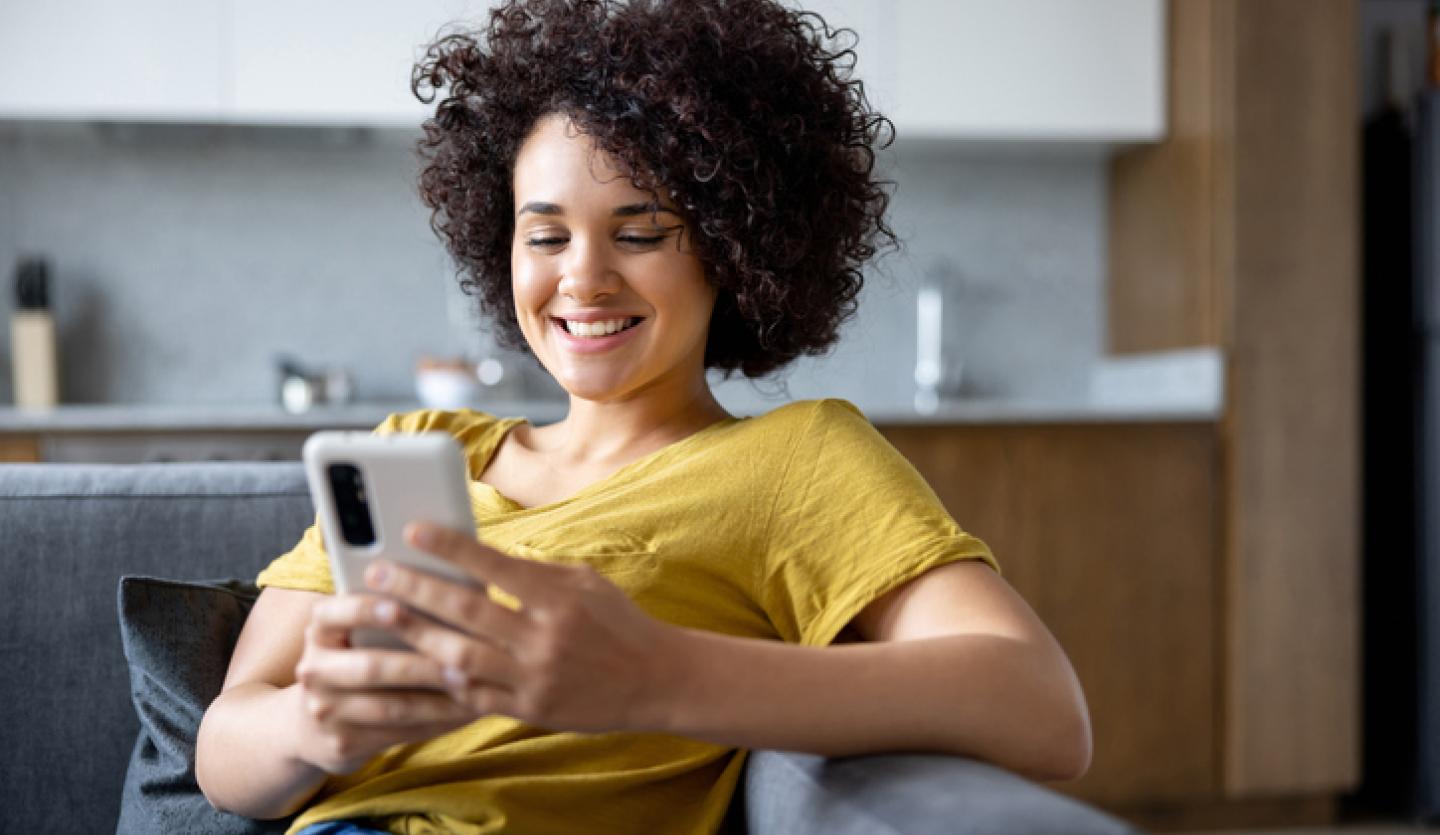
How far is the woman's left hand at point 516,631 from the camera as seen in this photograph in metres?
0.67

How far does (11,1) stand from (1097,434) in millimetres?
2423

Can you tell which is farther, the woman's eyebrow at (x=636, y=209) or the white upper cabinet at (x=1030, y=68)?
the white upper cabinet at (x=1030, y=68)

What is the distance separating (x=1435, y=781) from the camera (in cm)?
284

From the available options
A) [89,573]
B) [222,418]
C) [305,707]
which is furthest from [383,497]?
[222,418]

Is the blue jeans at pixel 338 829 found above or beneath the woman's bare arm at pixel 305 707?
beneath

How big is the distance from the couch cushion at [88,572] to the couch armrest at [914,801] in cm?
69

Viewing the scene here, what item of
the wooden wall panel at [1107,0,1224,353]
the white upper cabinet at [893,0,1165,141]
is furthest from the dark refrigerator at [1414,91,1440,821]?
the white upper cabinet at [893,0,1165,141]

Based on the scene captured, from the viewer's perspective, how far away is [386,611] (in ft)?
2.26

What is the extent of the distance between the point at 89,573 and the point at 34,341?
1.85 metres

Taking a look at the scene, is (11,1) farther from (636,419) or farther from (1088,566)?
(1088,566)

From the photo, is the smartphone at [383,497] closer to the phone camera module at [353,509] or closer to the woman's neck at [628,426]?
the phone camera module at [353,509]

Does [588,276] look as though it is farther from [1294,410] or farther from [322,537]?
[1294,410]

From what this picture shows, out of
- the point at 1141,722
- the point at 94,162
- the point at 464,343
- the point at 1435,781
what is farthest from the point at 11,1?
the point at 1435,781

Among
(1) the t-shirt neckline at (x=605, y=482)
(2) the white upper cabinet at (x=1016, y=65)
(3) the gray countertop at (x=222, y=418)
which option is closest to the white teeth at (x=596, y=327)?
(1) the t-shirt neckline at (x=605, y=482)
